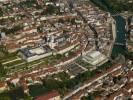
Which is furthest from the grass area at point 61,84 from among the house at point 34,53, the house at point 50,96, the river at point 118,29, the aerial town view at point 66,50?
the river at point 118,29

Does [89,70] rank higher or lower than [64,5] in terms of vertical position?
lower

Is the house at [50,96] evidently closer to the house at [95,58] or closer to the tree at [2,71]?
the tree at [2,71]

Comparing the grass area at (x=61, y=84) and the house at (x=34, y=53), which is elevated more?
the house at (x=34, y=53)

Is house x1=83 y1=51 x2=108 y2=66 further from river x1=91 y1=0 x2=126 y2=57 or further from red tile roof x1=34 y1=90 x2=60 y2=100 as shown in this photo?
red tile roof x1=34 y1=90 x2=60 y2=100

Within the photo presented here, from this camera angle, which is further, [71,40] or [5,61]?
[71,40]

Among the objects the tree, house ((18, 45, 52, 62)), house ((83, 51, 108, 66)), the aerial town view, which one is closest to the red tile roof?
the aerial town view

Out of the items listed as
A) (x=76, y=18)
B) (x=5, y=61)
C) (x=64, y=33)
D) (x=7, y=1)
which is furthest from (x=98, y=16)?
(x=5, y=61)

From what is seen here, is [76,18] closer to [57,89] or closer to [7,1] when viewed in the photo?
[7,1]

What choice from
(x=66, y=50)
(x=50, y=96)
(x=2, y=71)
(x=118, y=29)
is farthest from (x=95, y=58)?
(x=118, y=29)
